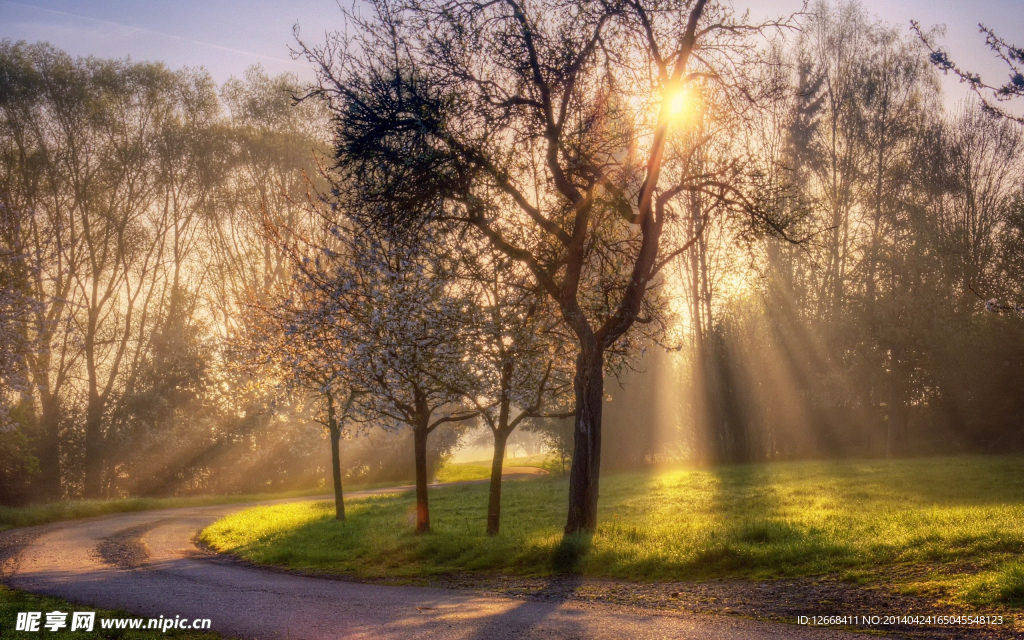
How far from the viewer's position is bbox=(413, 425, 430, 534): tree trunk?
16513 millimetres

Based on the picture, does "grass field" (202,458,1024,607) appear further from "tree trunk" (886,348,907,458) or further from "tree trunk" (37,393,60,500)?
"tree trunk" (37,393,60,500)

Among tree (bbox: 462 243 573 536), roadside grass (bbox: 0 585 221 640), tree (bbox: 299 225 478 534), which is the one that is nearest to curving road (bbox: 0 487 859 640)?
roadside grass (bbox: 0 585 221 640)

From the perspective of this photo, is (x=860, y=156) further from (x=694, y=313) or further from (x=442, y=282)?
(x=442, y=282)

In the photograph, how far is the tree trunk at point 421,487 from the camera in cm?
1651

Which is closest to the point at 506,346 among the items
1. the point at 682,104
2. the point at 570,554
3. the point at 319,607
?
the point at 570,554

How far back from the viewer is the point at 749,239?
13.6 meters

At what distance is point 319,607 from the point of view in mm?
8984

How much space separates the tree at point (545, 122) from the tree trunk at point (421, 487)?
16.2 ft

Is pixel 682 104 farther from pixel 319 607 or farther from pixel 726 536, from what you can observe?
pixel 319 607

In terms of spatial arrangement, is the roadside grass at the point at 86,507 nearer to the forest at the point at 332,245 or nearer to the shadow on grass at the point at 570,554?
the forest at the point at 332,245

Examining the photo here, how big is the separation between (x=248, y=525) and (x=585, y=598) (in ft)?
51.4

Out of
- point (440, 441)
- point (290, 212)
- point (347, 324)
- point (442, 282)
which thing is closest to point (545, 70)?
point (442, 282)

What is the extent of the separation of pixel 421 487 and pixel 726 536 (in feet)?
25.5

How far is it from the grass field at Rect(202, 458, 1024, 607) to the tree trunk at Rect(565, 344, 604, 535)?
1.45 ft
